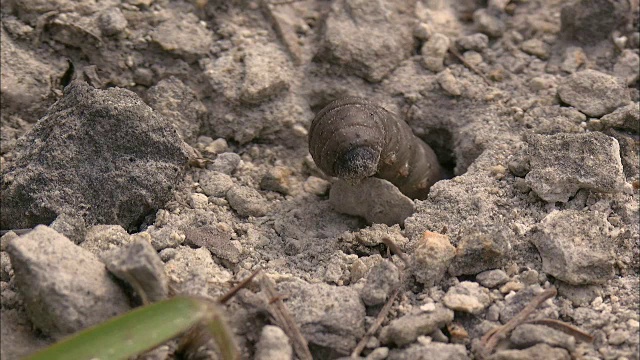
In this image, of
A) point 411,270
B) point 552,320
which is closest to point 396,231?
point 411,270

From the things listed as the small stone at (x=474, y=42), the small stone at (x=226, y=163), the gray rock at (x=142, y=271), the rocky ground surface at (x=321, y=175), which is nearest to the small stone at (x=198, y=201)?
the rocky ground surface at (x=321, y=175)

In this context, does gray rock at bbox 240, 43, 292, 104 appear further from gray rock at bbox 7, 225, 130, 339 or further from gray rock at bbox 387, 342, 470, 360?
gray rock at bbox 387, 342, 470, 360

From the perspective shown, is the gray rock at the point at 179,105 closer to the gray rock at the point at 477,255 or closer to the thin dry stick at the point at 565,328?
the gray rock at the point at 477,255

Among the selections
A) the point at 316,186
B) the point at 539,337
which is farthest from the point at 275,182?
the point at 539,337

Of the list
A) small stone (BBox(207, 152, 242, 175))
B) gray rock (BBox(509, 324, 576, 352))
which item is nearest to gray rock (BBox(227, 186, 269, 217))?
small stone (BBox(207, 152, 242, 175))

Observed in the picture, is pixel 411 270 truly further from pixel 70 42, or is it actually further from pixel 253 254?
pixel 70 42
